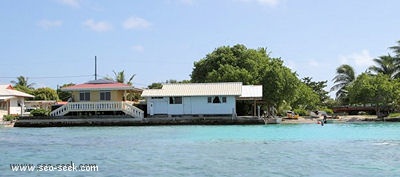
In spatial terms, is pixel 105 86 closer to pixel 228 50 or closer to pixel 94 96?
pixel 94 96

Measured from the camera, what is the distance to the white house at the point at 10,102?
171ft

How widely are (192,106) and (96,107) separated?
810 cm

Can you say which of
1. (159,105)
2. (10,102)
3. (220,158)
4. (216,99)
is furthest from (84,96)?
(220,158)

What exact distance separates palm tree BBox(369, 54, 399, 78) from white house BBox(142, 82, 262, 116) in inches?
889

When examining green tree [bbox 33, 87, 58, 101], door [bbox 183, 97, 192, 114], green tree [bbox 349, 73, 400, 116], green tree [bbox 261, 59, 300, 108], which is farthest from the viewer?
green tree [bbox 33, 87, 58, 101]

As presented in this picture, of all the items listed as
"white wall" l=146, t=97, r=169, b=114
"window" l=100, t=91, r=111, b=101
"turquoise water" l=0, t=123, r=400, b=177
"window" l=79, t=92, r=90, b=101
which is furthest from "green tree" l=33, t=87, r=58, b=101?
"turquoise water" l=0, t=123, r=400, b=177

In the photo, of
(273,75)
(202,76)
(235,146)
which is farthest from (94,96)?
(235,146)

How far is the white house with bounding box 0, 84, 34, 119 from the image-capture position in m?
52.0

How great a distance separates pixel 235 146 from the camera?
20.2 meters

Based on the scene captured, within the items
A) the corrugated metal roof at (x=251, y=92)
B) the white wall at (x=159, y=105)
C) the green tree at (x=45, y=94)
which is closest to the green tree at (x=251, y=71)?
the corrugated metal roof at (x=251, y=92)

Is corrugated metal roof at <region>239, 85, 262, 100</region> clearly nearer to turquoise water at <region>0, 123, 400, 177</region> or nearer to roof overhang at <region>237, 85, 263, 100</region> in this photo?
roof overhang at <region>237, 85, 263, 100</region>

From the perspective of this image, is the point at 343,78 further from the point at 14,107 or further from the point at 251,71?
the point at 14,107

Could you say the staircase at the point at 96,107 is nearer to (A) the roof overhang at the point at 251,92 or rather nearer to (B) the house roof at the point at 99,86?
(B) the house roof at the point at 99,86

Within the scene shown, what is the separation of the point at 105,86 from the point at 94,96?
1313 millimetres
